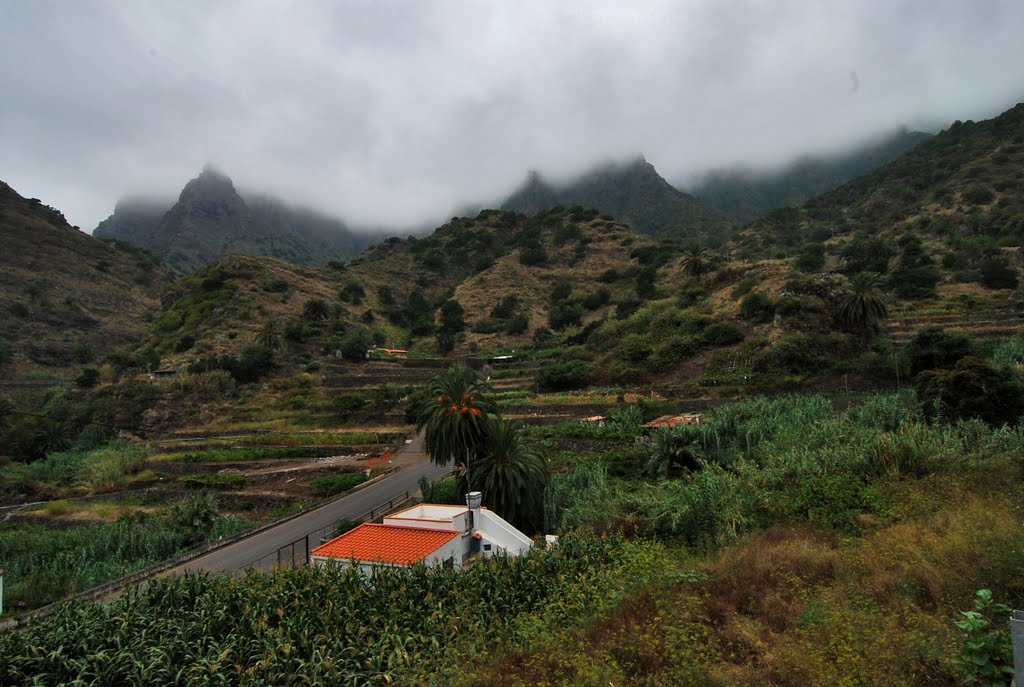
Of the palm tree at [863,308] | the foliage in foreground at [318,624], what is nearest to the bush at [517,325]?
the palm tree at [863,308]

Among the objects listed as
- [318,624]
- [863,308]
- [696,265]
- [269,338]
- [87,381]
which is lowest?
[318,624]

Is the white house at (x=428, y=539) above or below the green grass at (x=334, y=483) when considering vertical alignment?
above

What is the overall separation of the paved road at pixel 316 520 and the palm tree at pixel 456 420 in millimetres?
5286

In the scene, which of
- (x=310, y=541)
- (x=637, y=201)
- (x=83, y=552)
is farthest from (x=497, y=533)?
(x=637, y=201)

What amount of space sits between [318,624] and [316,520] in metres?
15.5

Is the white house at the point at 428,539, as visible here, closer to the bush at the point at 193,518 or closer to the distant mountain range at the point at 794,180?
the bush at the point at 193,518

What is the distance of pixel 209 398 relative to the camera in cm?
4591

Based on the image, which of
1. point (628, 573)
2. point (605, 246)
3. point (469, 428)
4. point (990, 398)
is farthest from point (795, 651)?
point (605, 246)

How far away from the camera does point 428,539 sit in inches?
567

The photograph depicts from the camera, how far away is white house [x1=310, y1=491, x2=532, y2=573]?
43.4ft

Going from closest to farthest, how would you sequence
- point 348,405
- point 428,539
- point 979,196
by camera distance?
point 428,539, point 348,405, point 979,196

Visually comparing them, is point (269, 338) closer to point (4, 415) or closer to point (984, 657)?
point (4, 415)

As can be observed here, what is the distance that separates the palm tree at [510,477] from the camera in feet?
61.8

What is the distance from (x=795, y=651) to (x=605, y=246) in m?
85.0
